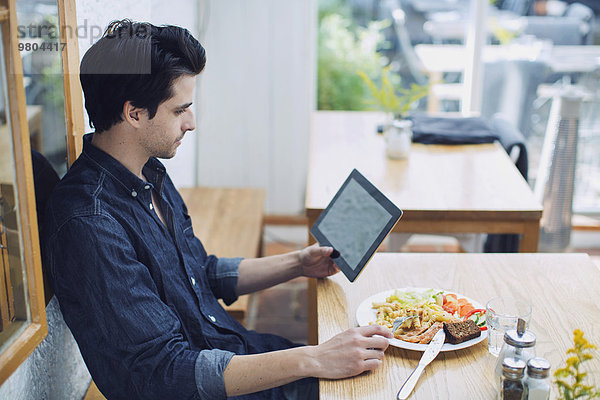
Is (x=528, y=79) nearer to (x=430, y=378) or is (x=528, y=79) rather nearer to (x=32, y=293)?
(x=430, y=378)

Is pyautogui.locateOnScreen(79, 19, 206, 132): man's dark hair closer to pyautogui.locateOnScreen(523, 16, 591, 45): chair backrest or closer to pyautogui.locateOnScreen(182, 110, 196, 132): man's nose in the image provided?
pyautogui.locateOnScreen(182, 110, 196, 132): man's nose

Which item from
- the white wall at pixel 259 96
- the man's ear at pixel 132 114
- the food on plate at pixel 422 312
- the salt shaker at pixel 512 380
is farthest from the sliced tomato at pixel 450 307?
the white wall at pixel 259 96

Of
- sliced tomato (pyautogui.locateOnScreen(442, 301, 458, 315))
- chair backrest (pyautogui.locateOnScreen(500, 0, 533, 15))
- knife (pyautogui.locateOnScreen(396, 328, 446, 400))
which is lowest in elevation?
knife (pyautogui.locateOnScreen(396, 328, 446, 400))

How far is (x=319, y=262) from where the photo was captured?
163 centimetres

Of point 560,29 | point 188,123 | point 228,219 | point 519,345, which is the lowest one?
point 228,219

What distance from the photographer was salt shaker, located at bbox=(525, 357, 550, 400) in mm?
1054

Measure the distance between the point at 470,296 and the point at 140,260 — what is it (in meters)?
0.73

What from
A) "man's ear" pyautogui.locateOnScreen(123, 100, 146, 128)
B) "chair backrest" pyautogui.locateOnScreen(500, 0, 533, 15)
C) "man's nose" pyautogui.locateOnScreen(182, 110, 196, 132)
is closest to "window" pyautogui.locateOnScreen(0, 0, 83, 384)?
"man's ear" pyautogui.locateOnScreen(123, 100, 146, 128)

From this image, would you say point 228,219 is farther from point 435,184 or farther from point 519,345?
point 519,345

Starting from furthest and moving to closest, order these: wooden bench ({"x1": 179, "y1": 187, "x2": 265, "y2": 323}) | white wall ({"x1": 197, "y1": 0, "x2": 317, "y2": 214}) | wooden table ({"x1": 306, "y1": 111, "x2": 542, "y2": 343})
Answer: white wall ({"x1": 197, "y1": 0, "x2": 317, "y2": 214}) < wooden bench ({"x1": 179, "y1": 187, "x2": 265, "y2": 323}) < wooden table ({"x1": 306, "y1": 111, "x2": 542, "y2": 343})

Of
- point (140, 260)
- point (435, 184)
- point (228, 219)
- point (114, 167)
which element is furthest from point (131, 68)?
point (228, 219)

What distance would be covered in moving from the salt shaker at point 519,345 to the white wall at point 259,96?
2.54m

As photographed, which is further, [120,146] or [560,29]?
[560,29]

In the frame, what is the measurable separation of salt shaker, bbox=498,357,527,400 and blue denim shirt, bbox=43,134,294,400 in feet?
1.67
